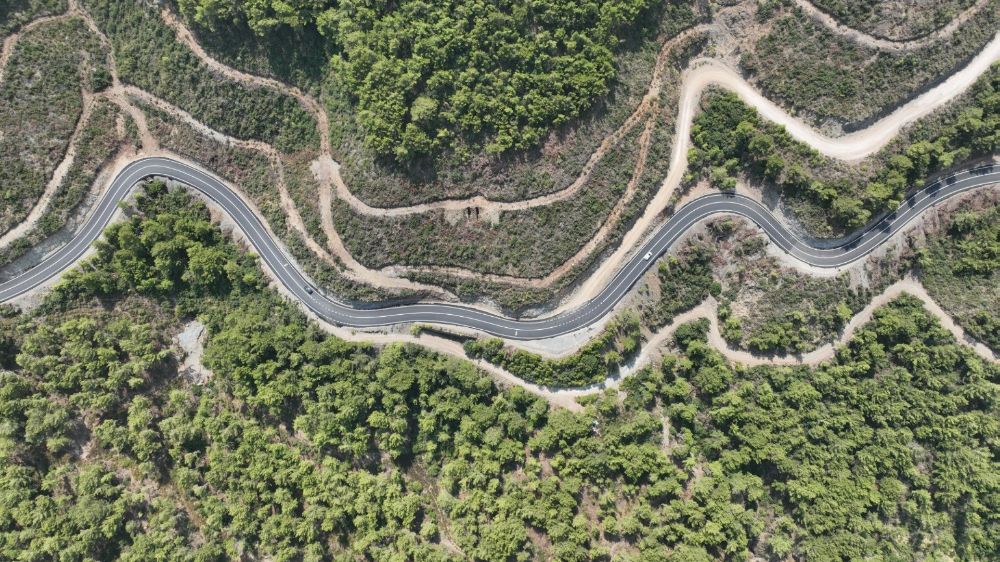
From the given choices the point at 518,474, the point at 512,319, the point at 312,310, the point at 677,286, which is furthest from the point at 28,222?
the point at 677,286

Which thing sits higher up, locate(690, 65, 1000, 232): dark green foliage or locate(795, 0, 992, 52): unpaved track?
locate(795, 0, 992, 52): unpaved track

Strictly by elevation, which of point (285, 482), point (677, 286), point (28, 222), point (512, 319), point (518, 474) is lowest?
point (285, 482)

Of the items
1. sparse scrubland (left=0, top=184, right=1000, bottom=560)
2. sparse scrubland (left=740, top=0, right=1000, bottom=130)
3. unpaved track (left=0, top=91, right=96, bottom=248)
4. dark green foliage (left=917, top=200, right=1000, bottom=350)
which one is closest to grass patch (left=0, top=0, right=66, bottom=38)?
unpaved track (left=0, top=91, right=96, bottom=248)

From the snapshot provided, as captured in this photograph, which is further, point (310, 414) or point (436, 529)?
point (310, 414)

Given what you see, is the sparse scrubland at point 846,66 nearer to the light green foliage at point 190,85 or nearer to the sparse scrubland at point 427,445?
the sparse scrubland at point 427,445

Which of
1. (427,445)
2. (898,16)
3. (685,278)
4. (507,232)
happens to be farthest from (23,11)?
(898,16)

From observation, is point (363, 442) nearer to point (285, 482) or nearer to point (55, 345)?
point (285, 482)

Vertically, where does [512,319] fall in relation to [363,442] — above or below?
above

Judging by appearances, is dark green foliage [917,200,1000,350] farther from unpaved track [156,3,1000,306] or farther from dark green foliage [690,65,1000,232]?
unpaved track [156,3,1000,306]
